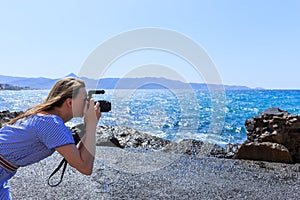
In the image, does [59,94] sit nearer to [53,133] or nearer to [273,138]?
[53,133]

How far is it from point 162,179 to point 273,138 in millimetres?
3522

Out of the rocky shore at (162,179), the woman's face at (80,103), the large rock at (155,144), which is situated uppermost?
the woman's face at (80,103)

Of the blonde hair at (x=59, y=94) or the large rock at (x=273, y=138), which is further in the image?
the large rock at (x=273, y=138)

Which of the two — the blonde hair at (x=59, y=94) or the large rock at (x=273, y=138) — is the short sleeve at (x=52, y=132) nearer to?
the blonde hair at (x=59, y=94)

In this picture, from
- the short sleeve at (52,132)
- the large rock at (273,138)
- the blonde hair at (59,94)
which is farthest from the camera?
the large rock at (273,138)

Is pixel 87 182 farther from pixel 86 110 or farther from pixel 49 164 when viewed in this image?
pixel 86 110

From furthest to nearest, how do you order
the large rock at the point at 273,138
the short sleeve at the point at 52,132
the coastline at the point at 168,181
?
the large rock at the point at 273,138, the coastline at the point at 168,181, the short sleeve at the point at 52,132

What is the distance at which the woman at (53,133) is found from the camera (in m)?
1.58

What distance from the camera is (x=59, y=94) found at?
5.68ft

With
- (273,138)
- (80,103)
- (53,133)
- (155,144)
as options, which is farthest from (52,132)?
(155,144)

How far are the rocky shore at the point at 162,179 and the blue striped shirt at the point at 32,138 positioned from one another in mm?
1423

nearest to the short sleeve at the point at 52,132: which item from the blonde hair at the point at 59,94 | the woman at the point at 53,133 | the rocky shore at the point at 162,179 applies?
the woman at the point at 53,133

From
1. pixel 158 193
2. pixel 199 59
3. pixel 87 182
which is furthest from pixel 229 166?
pixel 199 59

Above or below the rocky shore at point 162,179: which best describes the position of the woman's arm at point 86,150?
above
